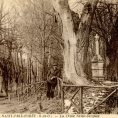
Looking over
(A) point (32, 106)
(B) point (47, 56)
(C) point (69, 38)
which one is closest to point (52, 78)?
(B) point (47, 56)

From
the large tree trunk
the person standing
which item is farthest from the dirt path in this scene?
the large tree trunk

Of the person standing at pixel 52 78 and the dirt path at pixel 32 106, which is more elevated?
the person standing at pixel 52 78

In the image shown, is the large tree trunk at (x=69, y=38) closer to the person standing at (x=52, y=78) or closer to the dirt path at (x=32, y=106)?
the person standing at (x=52, y=78)

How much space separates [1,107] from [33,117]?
88 cm

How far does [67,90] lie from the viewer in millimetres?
5105

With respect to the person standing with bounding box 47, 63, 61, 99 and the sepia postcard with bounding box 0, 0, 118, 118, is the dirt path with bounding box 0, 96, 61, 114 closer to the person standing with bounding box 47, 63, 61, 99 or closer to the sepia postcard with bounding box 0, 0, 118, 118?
the sepia postcard with bounding box 0, 0, 118, 118

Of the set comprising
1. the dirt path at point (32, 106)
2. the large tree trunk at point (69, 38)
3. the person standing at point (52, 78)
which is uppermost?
the large tree trunk at point (69, 38)

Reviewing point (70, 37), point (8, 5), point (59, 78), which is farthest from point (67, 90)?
point (8, 5)

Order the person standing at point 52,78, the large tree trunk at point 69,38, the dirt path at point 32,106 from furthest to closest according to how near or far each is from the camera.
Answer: the person standing at point 52,78, the large tree trunk at point 69,38, the dirt path at point 32,106

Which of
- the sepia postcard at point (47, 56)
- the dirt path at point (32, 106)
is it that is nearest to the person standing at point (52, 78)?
the sepia postcard at point (47, 56)

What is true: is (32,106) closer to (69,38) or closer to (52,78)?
(52,78)

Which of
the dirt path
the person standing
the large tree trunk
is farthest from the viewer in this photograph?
the person standing

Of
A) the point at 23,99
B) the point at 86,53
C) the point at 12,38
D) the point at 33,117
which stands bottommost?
the point at 33,117

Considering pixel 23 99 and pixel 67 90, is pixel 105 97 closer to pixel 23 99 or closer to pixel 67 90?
pixel 67 90
